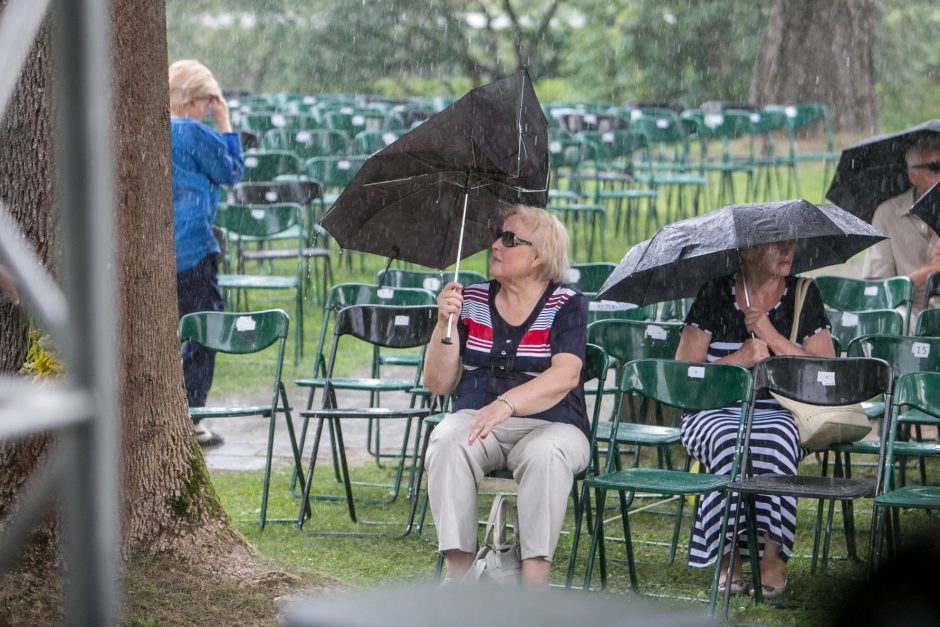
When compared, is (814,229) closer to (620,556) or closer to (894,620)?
(620,556)

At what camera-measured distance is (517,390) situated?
571 cm

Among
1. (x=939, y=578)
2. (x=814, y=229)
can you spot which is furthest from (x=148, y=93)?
(x=939, y=578)

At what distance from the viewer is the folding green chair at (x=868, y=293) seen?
26.5 feet

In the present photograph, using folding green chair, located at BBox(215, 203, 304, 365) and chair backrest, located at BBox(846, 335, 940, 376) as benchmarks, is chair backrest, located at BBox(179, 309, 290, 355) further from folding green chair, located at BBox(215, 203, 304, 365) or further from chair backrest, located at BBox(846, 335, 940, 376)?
folding green chair, located at BBox(215, 203, 304, 365)

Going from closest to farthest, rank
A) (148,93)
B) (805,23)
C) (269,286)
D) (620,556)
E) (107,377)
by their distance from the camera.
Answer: (107,377), (148,93), (620,556), (269,286), (805,23)

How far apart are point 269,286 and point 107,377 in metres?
9.34

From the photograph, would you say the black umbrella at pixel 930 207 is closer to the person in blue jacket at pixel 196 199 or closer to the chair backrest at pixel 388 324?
the chair backrest at pixel 388 324

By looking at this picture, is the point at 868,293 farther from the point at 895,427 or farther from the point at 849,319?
the point at 895,427

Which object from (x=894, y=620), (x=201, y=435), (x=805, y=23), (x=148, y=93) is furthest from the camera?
(x=805, y=23)

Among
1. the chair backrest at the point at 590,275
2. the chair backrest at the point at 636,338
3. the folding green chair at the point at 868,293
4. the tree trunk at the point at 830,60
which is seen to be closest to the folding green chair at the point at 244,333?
the chair backrest at the point at 636,338

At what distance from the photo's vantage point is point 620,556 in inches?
260

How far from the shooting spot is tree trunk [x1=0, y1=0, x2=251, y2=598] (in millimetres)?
4996

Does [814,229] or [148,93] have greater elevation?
[148,93]

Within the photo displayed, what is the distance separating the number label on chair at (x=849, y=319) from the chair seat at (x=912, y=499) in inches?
80.8
